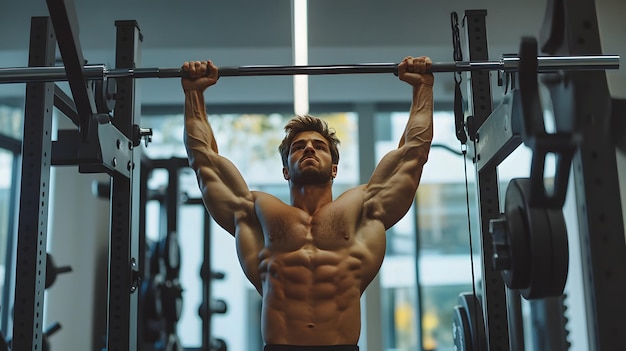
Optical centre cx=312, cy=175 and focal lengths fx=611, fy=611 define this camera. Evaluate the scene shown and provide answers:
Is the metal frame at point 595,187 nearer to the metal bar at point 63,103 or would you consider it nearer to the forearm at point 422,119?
the forearm at point 422,119

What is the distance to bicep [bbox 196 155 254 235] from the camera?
1.92 meters

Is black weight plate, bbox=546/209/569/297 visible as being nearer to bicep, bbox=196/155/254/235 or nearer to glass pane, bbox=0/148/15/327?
bicep, bbox=196/155/254/235

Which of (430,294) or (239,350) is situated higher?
(430,294)

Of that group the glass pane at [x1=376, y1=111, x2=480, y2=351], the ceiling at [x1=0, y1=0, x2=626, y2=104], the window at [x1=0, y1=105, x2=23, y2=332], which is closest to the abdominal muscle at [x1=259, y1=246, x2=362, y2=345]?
the ceiling at [x1=0, y1=0, x2=626, y2=104]

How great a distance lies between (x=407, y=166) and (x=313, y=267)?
44 cm

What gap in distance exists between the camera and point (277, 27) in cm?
371

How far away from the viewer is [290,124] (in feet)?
6.92

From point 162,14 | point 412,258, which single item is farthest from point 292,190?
point 412,258

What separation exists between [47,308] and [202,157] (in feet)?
11.6

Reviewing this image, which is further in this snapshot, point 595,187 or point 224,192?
point 224,192

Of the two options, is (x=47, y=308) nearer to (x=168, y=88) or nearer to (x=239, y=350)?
(x=239, y=350)

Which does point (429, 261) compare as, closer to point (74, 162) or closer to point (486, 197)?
point (486, 197)

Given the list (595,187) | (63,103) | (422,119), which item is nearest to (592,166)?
(595,187)

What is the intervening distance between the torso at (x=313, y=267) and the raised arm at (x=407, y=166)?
0.18ft
